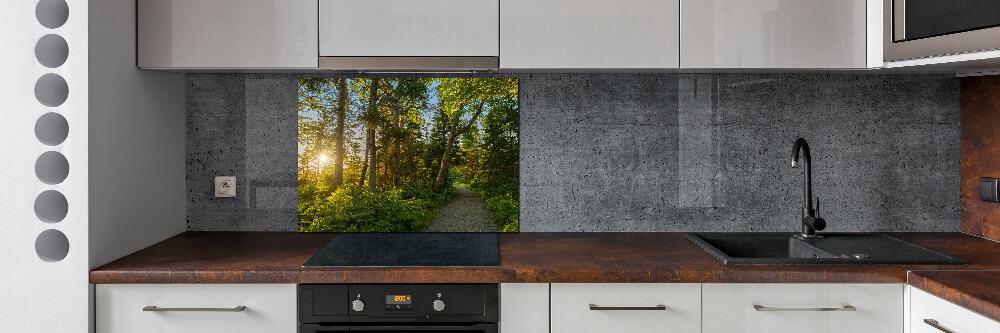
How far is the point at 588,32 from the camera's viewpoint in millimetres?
2023

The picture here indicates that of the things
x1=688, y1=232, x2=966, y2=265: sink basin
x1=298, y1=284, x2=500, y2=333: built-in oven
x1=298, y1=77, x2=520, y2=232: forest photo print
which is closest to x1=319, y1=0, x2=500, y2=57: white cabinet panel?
x1=298, y1=77, x2=520, y2=232: forest photo print

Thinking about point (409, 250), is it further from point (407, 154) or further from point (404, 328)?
point (407, 154)

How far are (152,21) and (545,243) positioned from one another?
138 cm

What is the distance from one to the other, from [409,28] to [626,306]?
1021mm

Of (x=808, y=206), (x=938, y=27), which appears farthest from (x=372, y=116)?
(x=938, y=27)

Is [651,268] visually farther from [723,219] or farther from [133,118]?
[133,118]

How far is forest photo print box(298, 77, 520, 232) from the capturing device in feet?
7.93

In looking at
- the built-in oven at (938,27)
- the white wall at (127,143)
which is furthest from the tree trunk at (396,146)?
the built-in oven at (938,27)

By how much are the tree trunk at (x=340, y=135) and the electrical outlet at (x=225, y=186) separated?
0.36m

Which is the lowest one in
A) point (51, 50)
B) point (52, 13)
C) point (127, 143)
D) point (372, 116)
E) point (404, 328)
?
point (404, 328)

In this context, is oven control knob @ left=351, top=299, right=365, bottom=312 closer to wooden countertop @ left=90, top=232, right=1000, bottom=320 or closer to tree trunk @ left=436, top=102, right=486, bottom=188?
wooden countertop @ left=90, top=232, right=1000, bottom=320

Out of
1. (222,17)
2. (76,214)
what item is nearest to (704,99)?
(222,17)

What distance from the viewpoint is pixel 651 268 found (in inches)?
69.6

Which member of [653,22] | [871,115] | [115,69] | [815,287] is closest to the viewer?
[815,287]
